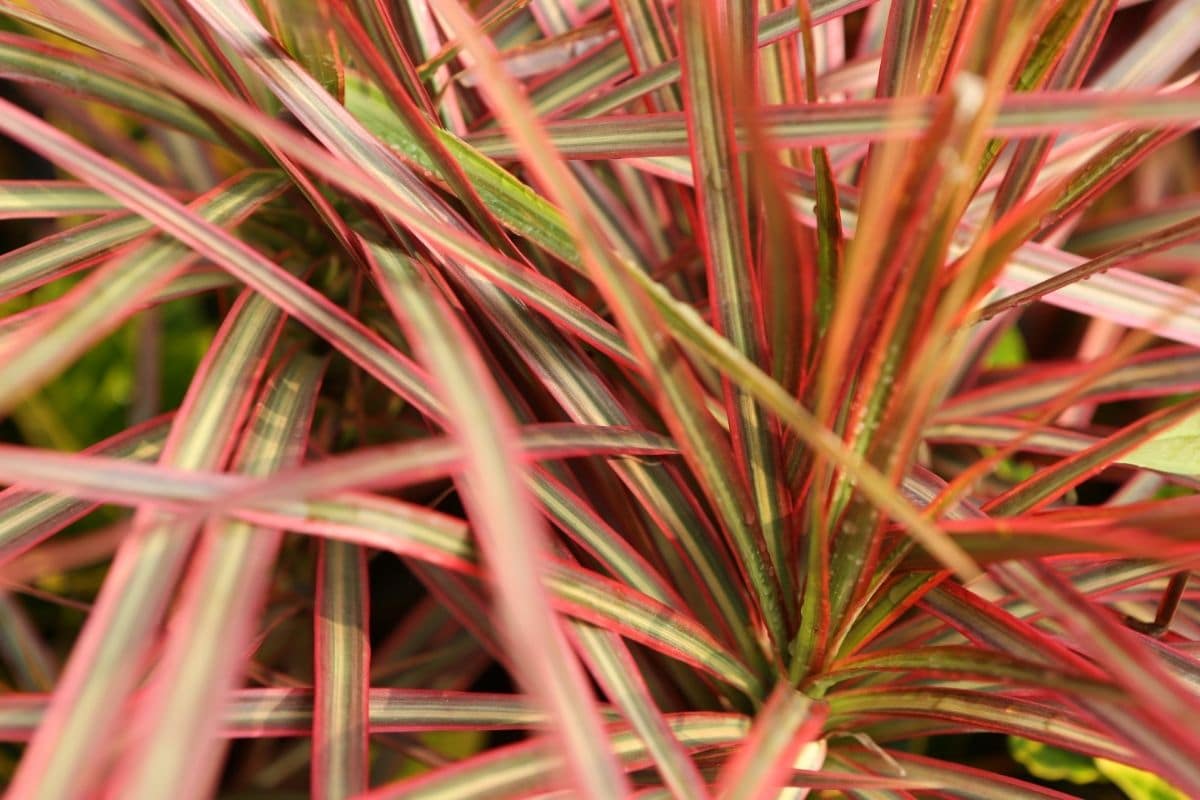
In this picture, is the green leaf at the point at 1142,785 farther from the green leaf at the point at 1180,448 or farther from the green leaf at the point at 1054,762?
the green leaf at the point at 1180,448

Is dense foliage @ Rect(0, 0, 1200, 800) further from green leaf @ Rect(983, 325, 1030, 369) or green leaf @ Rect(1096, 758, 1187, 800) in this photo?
green leaf @ Rect(983, 325, 1030, 369)

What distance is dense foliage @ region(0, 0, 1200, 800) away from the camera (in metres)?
0.33

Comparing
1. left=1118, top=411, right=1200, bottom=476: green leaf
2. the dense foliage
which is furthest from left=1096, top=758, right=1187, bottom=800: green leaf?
left=1118, top=411, right=1200, bottom=476: green leaf

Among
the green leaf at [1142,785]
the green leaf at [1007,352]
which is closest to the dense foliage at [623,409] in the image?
the green leaf at [1142,785]

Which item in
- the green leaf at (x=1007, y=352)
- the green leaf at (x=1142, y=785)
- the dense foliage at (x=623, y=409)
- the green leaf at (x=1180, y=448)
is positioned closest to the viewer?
the dense foliage at (x=623, y=409)

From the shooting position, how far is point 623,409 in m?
0.48

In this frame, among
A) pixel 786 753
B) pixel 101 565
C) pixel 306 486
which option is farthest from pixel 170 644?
pixel 101 565

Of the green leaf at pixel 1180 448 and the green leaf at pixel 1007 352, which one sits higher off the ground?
the green leaf at pixel 1007 352

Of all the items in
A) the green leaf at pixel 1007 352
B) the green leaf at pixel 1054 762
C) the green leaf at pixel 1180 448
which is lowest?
the green leaf at pixel 1054 762

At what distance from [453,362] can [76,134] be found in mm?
766

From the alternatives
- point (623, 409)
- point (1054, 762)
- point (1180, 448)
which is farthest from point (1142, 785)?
point (623, 409)

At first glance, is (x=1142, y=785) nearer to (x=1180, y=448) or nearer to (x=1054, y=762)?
(x=1054, y=762)

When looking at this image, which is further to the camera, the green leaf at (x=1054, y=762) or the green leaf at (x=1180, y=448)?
the green leaf at (x=1054, y=762)

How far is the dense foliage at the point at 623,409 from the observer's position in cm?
33
